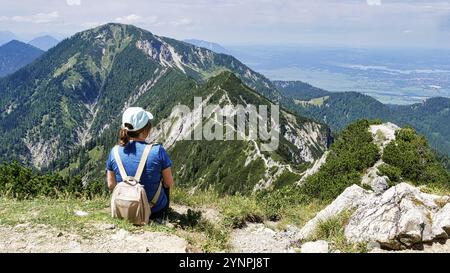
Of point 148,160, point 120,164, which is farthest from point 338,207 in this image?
point 120,164

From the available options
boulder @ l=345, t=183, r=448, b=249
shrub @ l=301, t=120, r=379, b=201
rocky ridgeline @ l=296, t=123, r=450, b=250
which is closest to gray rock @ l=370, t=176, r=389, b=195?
shrub @ l=301, t=120, r=379, b=201

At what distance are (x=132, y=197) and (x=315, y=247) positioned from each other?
462 centimetres

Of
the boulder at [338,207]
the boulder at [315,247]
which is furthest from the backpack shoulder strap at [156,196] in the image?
the boulder at [338,207]

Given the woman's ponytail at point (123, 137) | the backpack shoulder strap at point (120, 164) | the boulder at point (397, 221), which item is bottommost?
the boulder at point (397, 221)

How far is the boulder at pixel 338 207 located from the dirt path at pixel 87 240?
4.03 m

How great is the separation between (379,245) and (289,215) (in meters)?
5.10

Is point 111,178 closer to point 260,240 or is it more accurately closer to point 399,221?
point 260,240

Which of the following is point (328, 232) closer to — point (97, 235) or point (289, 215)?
point (289, 215)

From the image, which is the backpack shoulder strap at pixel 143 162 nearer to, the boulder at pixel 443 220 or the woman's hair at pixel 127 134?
the woman's hair at pixel 127 134

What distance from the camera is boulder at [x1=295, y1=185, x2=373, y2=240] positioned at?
1184 cm

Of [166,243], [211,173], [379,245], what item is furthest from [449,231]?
[211,173]

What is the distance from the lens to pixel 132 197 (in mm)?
10109

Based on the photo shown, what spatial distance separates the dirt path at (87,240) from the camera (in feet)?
29.0
